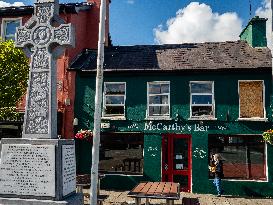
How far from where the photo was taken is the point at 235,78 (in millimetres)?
15359

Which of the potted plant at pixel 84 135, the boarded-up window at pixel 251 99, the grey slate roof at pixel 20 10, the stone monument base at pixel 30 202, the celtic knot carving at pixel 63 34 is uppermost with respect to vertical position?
the grey slate roof at pixel 20 10

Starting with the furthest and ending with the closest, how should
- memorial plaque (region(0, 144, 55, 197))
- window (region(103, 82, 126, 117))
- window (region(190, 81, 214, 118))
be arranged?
window (region(103, 82, 126, 117)) < window (region(190, 81, 214, 118)) < memorial plaque (region(0, 144, 55, 197))

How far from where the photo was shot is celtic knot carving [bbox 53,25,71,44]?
6746 mm

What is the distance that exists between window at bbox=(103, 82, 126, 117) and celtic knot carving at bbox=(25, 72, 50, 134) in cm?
945

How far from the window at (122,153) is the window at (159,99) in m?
1.44

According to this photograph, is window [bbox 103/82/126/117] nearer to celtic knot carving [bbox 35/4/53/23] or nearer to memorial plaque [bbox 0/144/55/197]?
celtic knot carving [bbox 35/4/53/23]

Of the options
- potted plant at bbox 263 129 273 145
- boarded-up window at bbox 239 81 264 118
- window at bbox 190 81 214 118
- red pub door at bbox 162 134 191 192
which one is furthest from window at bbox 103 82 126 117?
potted plant at bbox 263 129 273 145

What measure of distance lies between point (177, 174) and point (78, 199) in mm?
9522

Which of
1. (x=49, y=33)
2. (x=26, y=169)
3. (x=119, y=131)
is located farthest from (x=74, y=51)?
(x=26, y=169)

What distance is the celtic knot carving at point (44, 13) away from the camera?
6.92 meters

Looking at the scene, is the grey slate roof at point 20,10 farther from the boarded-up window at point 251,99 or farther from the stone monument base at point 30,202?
the stone monument base at point 30,202

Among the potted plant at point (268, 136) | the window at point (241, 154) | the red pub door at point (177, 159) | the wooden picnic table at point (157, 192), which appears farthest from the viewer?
the red pub door at point (177, 159)

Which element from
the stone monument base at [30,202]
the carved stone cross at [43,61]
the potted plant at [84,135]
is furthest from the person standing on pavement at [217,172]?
the carved stone cross at [43,61]

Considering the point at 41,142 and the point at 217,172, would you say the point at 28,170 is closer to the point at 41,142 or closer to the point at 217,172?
the point at 41,142
